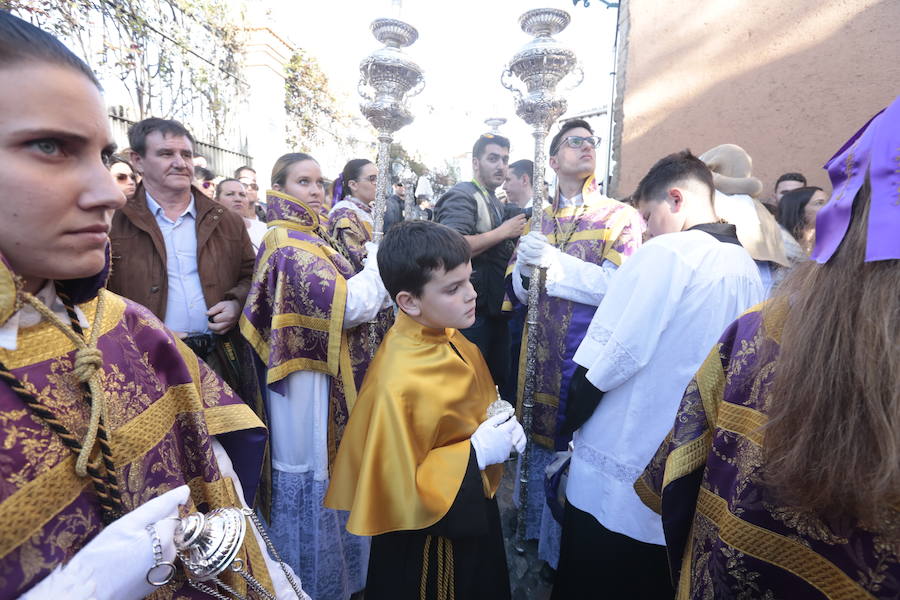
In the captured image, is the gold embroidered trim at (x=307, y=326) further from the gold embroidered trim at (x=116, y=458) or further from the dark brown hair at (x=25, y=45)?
the dark brown hair at (x=25, y=45)

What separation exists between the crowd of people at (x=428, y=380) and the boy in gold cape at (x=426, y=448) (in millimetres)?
10

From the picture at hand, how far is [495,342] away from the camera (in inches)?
174

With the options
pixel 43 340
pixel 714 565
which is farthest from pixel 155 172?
pixel 714 565

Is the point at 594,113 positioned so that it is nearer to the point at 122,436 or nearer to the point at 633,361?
the point at 633,361

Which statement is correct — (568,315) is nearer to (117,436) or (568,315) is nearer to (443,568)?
(443,568)

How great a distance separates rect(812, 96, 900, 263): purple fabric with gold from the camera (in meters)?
→ 0.70

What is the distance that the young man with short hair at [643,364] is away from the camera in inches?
74.7

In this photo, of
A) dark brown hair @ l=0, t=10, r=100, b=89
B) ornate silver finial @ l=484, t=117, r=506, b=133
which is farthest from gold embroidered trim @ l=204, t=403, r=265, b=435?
ornate silver finial @ l=484, t=117, r=506, b=133

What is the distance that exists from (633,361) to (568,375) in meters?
1.17

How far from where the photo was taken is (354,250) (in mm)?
3371

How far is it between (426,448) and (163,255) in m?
2.01

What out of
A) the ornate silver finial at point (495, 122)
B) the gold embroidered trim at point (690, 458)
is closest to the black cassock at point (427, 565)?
the gold embroidered trim at point (690, 458)

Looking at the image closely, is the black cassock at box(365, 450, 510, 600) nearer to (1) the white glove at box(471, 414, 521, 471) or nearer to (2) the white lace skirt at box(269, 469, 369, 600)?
(1) the white glove at box(471, 414, 521, 471)

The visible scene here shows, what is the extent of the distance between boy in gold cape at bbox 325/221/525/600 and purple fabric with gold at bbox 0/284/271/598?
396 mm
